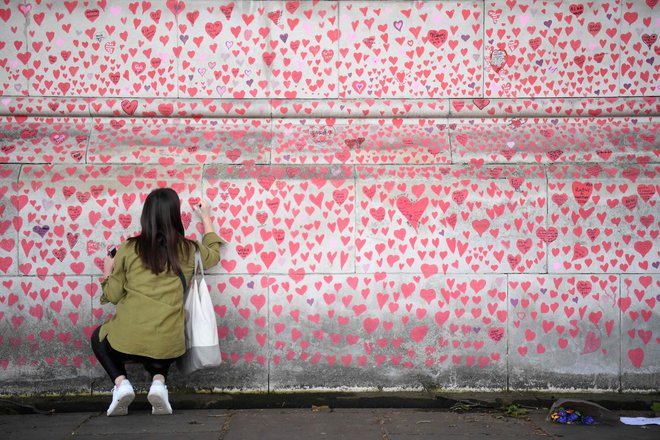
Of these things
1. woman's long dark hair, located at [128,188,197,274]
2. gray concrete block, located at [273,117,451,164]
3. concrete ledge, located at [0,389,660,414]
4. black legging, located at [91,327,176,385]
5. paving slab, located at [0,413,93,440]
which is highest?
gray concrete block, located at [273,117,451,164]

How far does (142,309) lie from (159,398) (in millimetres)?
636

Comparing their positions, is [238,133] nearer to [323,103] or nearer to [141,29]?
[323,103]

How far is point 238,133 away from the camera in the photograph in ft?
17.1

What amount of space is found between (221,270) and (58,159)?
158cm

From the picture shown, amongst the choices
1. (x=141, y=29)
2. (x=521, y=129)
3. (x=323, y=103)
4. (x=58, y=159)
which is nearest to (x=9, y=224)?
(x=58, y=159)

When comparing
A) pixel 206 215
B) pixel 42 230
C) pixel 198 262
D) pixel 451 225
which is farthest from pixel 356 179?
pixel 42 230

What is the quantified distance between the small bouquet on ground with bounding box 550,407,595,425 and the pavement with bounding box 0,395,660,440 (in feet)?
0.18

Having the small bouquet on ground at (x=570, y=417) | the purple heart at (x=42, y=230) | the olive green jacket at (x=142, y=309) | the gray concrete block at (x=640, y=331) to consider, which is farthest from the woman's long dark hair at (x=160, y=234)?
the gray concrete block at (x=640, y=331)

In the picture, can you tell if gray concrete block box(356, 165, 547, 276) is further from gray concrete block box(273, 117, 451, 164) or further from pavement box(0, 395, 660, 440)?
pavement box(0, 395, 660, 440)

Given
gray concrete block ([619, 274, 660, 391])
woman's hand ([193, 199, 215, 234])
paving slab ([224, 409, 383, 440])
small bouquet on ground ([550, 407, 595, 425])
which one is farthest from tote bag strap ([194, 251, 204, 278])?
gray concrete block ([619, 274, 660, 391])

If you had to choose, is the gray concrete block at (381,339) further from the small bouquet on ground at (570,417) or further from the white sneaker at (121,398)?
the white sneaker at (121,398)

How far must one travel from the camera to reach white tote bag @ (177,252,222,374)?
176 inches

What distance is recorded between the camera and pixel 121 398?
439 cm

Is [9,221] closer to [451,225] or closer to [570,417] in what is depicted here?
[451,225]
